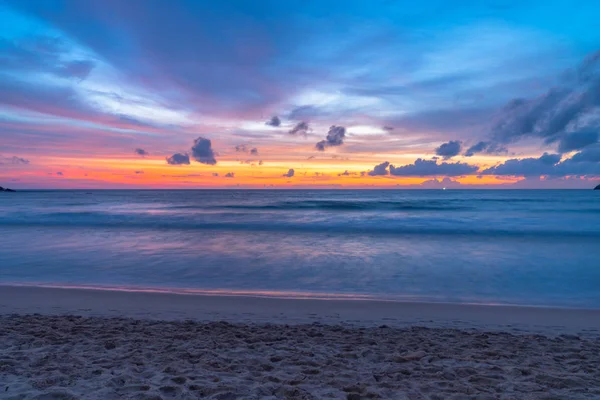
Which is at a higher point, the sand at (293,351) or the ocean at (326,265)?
the sand at (293,351)

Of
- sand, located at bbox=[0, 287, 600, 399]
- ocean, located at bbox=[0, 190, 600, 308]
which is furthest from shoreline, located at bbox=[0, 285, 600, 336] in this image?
ocean, located at bbox=[0, 190, 600, 308]

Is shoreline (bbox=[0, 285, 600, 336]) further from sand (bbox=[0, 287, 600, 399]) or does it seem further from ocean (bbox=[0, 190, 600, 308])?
ocean (bbox=[0, 190, 600, 308])

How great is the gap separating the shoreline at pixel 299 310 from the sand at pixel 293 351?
37mm

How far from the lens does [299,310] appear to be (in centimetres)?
736

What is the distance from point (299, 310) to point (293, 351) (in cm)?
236

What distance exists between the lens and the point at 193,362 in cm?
462

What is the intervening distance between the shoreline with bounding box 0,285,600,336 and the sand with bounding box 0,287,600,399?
4 cm

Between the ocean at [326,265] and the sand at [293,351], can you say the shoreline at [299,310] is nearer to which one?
the sand at [293,351]

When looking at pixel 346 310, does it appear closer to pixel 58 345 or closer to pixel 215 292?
pixel 215 292

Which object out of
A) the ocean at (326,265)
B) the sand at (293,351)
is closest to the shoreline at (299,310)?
the sand at (293,351)

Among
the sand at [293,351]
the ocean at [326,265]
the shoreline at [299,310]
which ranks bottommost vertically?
the ocean at [326,265]

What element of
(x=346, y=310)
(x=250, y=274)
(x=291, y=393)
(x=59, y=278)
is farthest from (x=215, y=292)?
(x=291, y=393)

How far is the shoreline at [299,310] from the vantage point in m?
6.59

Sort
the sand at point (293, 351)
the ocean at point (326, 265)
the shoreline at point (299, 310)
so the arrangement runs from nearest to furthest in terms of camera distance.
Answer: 1. the sand at point (293, 351)
2. the shoreline at point (299, 310)
3. the ocean at point (326, 265)
